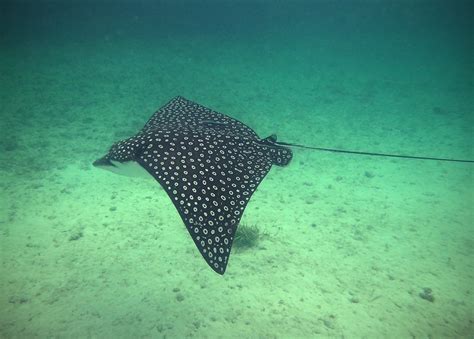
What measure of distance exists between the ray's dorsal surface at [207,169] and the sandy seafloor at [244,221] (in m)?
1.70

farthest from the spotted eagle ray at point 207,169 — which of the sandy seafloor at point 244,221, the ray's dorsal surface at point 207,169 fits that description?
the sandy seafloor at point 244,221

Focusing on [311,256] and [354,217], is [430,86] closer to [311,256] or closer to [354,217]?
[354,217]

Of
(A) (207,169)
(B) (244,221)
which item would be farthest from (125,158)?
(B) (244,221)

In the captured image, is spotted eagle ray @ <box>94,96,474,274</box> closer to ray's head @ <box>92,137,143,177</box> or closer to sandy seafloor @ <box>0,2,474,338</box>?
ray's head @ <box>92,137,143,177</box>

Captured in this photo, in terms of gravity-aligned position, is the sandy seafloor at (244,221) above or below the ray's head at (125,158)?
below

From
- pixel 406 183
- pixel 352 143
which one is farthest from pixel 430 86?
pixel 406 183

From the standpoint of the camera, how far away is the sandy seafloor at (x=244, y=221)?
13.1 feet

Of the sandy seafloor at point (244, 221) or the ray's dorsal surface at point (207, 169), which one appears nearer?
the ray's dorsal surface at point (207, 169)

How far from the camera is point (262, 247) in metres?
5.32

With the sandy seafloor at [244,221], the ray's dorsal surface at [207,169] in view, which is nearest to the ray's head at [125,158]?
the ray's dorsal surface at [207,169]

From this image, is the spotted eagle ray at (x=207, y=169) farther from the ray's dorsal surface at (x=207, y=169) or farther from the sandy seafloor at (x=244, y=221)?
the sandy seafloor at (x=244, y=221)

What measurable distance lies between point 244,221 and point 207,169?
8.66 ft

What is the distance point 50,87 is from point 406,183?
1348cm

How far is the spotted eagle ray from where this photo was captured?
295cm
